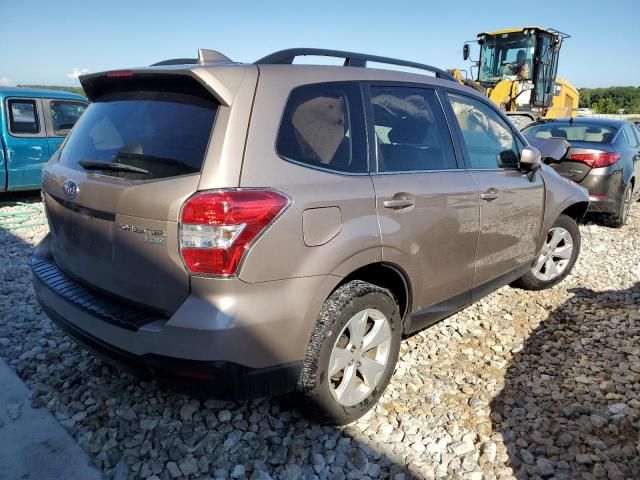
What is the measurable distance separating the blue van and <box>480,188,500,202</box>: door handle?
7397 millimetres

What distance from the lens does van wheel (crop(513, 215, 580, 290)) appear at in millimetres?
4441

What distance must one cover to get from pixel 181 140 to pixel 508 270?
270cm

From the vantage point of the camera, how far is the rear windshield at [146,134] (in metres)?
2.07

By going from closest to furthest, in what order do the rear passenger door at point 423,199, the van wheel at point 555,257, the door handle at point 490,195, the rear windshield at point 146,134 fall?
the rear windshield at point 146,134 → the rear passenger door at point 423,199 → the door handle at point 490,195 → the van wheel at point 555,257

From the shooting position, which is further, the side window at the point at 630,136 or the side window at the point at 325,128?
the side window at the point at 630,136

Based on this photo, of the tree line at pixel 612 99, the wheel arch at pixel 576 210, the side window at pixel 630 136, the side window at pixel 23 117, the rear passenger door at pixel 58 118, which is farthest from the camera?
the tree line at pixel 612 99

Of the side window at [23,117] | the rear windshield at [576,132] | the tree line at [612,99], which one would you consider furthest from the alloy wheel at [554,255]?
the tree line at [612,99]

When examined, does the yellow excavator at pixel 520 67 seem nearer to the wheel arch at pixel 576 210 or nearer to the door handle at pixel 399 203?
the wheel arch at pixel 576 210

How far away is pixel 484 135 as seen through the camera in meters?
3.51

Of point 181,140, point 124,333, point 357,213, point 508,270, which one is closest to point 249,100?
point 181,140

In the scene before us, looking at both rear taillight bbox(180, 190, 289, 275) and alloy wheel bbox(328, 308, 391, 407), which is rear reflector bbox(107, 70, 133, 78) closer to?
rear taillight bbox(180, 190, 289, 275)

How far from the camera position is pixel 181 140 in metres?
2.10

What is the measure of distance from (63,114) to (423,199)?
792cm

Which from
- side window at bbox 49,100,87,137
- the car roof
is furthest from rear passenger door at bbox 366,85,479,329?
the car roof
